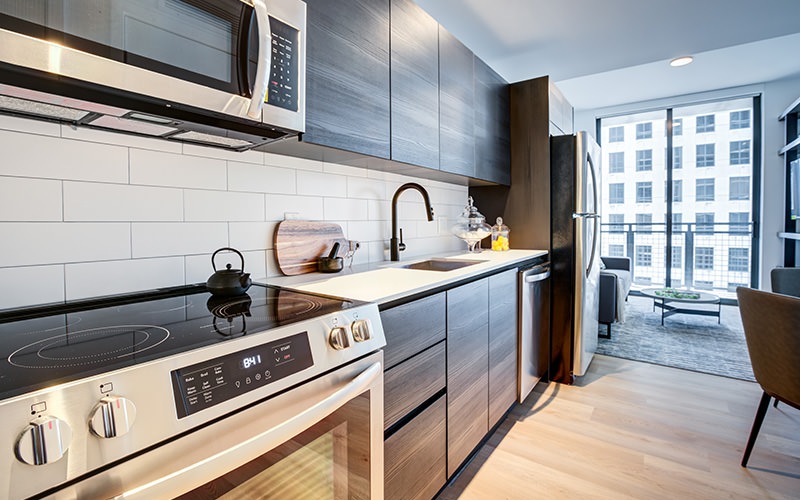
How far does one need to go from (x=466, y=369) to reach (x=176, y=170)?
1.33 m

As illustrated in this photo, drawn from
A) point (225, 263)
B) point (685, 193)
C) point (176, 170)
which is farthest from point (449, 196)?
point (685, 193)

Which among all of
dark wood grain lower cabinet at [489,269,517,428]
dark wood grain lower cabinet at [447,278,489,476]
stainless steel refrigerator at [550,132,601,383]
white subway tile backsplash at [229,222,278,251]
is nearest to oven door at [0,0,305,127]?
white subway tile backsplash at [229,222,278,251]

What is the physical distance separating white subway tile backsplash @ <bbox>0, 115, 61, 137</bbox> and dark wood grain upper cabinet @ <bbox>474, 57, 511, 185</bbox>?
6.42ft

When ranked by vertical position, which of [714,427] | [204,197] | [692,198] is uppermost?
[692,198]

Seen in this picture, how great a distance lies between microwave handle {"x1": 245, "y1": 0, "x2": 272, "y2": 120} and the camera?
1.01m

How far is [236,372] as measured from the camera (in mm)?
723

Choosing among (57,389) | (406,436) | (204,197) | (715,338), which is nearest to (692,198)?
(715,338)

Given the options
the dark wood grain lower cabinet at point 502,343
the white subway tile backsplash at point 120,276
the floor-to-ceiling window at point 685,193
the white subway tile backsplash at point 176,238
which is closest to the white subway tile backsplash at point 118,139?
the white subway tile backsplash at point 176,238

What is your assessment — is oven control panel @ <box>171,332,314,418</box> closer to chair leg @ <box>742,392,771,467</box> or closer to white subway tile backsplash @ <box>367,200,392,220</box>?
white subway tile backsplash @ <box>367,200,392,220</box>

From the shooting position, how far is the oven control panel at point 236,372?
0.65 meters

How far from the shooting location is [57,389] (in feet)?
1.69

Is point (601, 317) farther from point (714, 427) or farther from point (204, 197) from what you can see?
point (204, 197)

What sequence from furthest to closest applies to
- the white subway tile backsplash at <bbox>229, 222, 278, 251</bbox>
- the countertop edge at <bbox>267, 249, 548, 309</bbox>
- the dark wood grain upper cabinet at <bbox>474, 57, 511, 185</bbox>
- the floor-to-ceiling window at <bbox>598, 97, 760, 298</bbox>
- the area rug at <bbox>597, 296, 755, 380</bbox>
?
the floor-to-ceiling window at <bbox>598, 97, 760, 298</bbox> → the area rug at <bbox>597, 296, 755, 380</bbox> → the dark wood grain upper cabinet at <bbox>474, 57, 511, 185</bbox> → the white subway tile backsplash at <bbox>229, 222, 278, 251</bbox> → the countertop edge at <bbox>267, 249, 548, 309</bbox>

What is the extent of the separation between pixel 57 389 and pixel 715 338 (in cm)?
471
